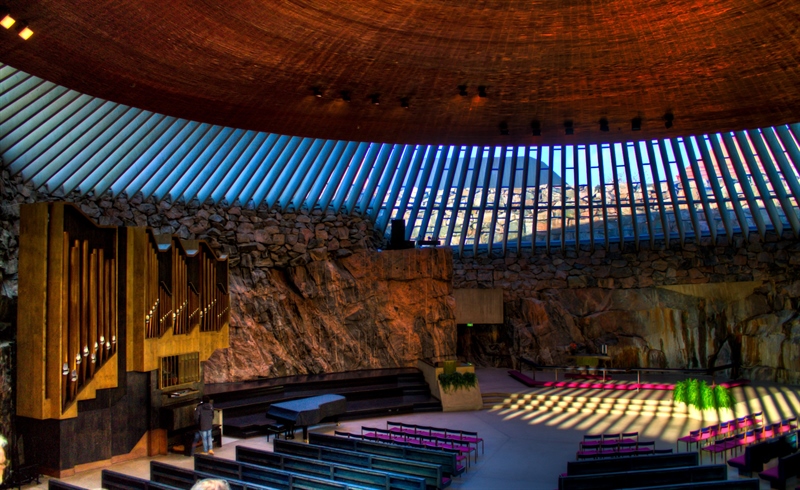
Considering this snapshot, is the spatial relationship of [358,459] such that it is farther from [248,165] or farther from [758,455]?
[248,165]

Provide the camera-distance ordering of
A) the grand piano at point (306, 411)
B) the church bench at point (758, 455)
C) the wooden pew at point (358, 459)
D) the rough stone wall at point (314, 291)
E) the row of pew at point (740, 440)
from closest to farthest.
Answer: the wooden pew at point (358, 459), the church bench at point (758, 455), the row of pew at point (740, 440), the grand piano at point (306, 411), the rough stone wall at point (314, 291)

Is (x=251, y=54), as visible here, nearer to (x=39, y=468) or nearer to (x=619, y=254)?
(x=39, y=468)

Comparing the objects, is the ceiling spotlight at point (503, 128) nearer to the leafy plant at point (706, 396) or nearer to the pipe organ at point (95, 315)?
the pipe organ at point (95, 315)

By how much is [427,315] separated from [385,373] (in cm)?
271

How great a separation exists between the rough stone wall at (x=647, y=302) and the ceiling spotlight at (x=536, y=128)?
10.5 meters

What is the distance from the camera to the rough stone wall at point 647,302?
20.1 m

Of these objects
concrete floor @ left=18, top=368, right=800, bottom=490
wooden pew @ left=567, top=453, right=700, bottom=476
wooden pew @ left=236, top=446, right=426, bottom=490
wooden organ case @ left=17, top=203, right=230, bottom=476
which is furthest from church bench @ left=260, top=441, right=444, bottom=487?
wooden organ case @ left=17, top=203, right=230, bottom=476

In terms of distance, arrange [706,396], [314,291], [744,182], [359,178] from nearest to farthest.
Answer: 1. [706,396]
2. [744,182]
3. [314,291]
4. [359,178]

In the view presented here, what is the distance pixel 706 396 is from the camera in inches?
549

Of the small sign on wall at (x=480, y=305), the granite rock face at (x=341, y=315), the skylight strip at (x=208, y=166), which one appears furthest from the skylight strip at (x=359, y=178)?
the small sign on wall at (x=480, y=305)

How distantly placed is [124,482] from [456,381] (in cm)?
904

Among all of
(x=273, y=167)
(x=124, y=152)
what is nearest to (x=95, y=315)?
(x=124, y=152)

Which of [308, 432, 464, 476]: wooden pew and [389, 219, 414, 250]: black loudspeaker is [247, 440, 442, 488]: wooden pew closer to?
[308, 432, 464, 476]: wooden pew

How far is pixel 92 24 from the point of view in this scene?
732 centimetres
